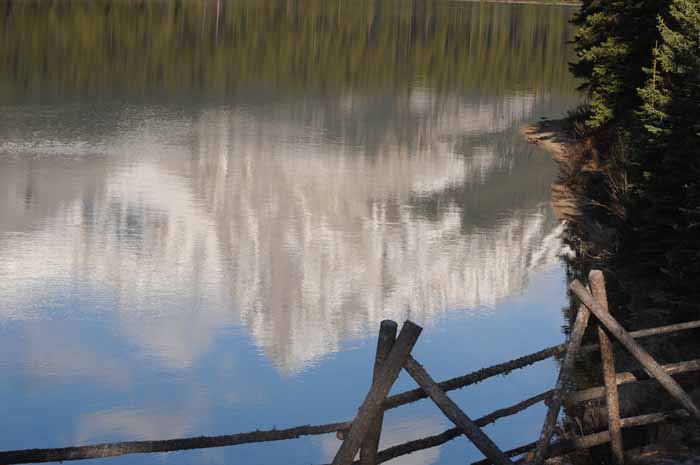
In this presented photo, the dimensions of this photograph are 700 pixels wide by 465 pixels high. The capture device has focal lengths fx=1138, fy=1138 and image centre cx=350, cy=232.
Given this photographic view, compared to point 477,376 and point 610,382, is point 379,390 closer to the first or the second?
point 477,376

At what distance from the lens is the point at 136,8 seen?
292 feet

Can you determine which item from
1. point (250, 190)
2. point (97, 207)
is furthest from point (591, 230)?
point (97, 207)

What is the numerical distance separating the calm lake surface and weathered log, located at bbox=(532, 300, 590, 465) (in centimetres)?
477

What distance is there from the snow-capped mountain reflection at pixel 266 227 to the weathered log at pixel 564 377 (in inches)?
335

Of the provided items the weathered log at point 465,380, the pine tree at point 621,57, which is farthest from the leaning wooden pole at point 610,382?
the pine tree at point 621,57

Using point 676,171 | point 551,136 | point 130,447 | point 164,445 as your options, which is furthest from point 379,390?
point 551,136

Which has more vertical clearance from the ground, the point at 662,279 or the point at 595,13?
the point at 595,13

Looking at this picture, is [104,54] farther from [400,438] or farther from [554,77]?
[400,438]

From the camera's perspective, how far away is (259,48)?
7019 cm

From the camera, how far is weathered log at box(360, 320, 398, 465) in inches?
257

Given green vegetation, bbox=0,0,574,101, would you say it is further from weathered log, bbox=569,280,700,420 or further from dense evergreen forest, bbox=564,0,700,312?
weathered log, bbox=569,280,700,420

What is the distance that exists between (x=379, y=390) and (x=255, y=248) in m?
16.2

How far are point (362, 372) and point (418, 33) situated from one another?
243 feet

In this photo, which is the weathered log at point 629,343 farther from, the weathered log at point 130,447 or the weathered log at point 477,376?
the weathered log at point 130,447
